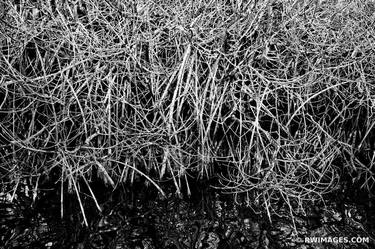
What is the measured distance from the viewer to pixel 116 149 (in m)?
2.80

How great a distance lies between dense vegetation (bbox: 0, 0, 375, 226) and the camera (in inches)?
112

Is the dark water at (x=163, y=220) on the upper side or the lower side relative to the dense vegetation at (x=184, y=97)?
lower

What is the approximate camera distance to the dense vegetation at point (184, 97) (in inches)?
112

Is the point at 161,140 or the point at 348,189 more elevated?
the point at 161,140

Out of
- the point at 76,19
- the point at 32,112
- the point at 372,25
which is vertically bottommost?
the point at 32,112

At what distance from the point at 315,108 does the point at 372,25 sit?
2.02ft

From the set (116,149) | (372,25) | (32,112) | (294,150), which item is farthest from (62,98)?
(372,25)

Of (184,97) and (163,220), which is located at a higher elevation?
(184,97)

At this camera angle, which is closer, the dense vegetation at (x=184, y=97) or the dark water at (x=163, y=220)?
the dark water at (x=163, y=220)

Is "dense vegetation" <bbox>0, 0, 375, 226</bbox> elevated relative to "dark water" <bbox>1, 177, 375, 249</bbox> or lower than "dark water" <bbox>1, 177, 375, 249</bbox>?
elevated

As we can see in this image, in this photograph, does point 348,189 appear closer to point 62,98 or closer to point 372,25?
point 372,25

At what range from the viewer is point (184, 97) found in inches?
112

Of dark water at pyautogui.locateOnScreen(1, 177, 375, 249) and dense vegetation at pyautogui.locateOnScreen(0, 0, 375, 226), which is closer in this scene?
dark water at pyautogui.locateOnScreen(1, 177, 375, 249)

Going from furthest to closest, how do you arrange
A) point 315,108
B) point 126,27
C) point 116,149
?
1. point 315,108
2. point 126,27
3. point 116,149
